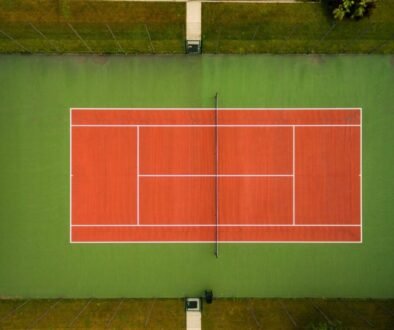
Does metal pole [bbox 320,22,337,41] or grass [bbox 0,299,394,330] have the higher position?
metal pole [bbox 320,22,337,41]

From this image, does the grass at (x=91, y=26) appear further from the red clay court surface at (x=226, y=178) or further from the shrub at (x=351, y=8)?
the shrub at (x=351, y=8)

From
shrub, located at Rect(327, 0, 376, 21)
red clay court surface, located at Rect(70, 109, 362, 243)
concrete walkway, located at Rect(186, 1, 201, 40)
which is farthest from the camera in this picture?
red clay court surface, located at Rect(70, 109, 362, 243)

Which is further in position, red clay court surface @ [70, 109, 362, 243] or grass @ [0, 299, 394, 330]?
red clay court surface @ [70, 109, 362, 243]

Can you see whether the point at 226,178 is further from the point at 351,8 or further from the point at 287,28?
the point at 351,8

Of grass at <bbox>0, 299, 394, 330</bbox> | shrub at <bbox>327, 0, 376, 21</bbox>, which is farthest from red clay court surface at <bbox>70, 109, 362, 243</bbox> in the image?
shrub at <bbox>327, 0, 376, 21</bbox>

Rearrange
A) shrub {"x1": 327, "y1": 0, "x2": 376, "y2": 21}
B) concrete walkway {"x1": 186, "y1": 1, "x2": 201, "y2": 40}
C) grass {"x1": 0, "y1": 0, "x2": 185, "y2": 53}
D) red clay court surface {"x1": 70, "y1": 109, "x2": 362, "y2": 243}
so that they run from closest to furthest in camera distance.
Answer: shrub {"x1": 327, "y1": 0, "x2": 376, "y2": 21} < grass {"x1": 0, "y1": 0, "x2": 185, "y2": 53} < concrete walkway {"x1": 186, "y1": 1, "x2": 201, "y2": 40} < red clay court surface {"x1": 70, "y1": 109, "x2": 362, "y2": 243}

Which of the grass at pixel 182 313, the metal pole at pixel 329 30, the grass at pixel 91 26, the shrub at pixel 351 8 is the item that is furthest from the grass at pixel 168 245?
the shrub at pixel 351 8

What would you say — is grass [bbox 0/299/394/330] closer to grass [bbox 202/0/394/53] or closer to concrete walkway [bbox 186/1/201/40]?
grass [bbox 202/0/394/53]
